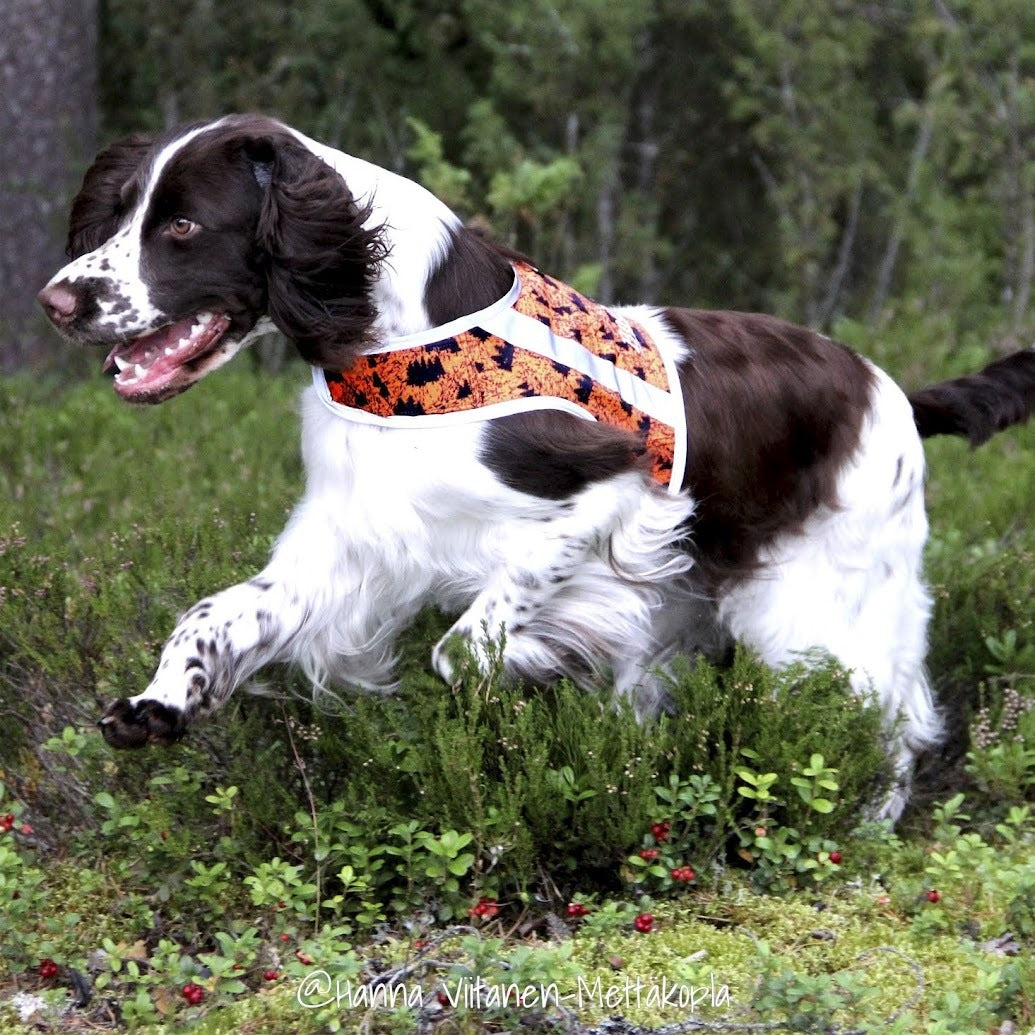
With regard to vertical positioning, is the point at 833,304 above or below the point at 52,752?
below

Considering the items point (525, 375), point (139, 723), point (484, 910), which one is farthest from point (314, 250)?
point (484, 910)

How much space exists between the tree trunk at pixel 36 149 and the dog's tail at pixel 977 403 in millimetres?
4550

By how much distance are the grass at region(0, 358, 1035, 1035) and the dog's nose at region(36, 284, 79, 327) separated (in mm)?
742

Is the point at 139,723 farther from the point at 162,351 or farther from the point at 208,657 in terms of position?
the point at 162,351

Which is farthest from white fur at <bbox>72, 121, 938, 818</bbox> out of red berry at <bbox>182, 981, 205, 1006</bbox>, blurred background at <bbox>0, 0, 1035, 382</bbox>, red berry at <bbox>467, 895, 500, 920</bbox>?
blurred background at <bbox>0, 0, 1035, 382</bbox>

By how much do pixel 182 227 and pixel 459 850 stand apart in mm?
1407

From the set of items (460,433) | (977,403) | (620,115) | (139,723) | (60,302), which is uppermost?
(60,302)

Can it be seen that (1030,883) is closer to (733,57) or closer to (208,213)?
(208,213)

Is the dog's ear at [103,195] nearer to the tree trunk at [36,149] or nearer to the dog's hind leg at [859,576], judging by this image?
the dog's hind leg at [859,576]

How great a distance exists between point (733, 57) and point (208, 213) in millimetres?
6887

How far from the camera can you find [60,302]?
335 cm

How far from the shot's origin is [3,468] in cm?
576

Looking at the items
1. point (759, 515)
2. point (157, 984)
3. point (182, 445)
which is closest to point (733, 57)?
point (182, 445)

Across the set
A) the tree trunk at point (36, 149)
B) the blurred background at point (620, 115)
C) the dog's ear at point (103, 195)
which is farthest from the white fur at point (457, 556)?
the tree trunk at point (36, 149)
